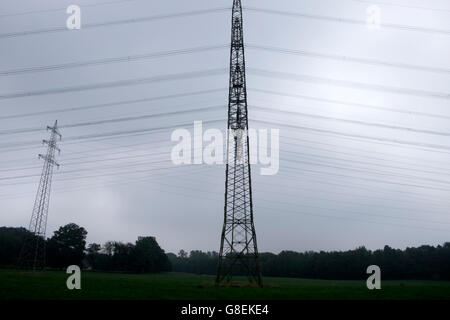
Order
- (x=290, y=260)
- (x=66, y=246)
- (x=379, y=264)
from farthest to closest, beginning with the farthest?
(x=290, y=260)
(x=379, y=264)
(x=66, y=246)

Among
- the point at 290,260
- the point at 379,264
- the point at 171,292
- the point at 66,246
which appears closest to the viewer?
the point at 171,292

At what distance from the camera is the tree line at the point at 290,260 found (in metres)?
102

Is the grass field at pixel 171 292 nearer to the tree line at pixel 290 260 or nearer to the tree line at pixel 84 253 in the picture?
the tree line at pixel 84 253

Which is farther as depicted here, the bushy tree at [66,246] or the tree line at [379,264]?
the tree line at [379,264]

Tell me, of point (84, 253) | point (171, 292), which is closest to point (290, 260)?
point (84, 253)

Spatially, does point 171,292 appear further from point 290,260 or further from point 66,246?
point 290,260

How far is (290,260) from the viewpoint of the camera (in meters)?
130

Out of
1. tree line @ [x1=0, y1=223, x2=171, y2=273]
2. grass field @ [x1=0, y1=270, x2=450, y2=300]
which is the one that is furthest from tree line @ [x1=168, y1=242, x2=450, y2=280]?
grass field @ [x1=0, y1=270, x2=450, y2=300]

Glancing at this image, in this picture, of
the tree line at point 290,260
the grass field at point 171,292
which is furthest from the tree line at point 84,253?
the grass field at point 171,292

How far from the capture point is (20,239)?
115 m

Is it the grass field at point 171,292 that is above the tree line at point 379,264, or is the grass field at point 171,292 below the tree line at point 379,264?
above
